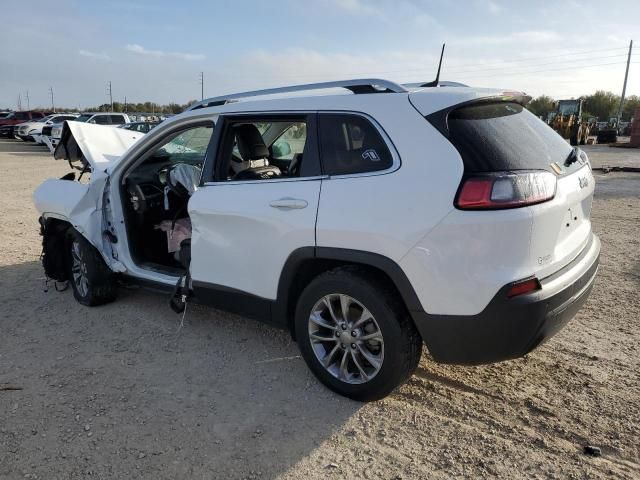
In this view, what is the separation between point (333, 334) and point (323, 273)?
39 centimetres

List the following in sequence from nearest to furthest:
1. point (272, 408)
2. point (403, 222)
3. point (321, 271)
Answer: point (403, 222)
point (272, 408)
point (321, 271)

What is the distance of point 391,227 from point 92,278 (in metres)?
3.15

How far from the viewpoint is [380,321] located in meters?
2.89

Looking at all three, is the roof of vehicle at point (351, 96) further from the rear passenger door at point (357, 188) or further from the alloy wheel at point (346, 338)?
the alloy wheel at point (346, 338)

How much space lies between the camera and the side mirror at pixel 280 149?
14.9 feet

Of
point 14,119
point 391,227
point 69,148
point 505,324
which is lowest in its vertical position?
point 505,324

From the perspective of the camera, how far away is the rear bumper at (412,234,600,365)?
2.58m

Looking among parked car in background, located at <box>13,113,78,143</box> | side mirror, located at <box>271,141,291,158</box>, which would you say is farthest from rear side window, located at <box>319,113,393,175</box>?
parked car in background, located at <box>13,113,78,143</box>

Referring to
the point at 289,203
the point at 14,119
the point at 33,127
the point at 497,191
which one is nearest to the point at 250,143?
the point at 289,203

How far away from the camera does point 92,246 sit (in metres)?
4.71

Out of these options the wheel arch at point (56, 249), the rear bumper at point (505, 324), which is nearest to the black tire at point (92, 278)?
the wheel arch at point (56, 249)

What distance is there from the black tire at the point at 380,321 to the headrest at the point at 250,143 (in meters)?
1.44

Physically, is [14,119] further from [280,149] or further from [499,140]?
[499,140]

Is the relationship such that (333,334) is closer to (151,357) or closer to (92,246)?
(151,357)
